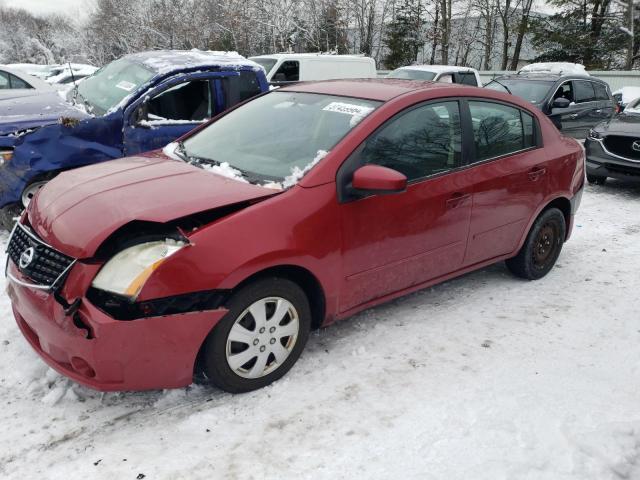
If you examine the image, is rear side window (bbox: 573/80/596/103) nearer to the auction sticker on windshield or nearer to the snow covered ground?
the snow covered ground

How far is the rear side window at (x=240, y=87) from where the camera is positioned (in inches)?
A: 247

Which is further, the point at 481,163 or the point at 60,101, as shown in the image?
the point at 60,101

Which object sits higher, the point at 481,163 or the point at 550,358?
the point at 481,163

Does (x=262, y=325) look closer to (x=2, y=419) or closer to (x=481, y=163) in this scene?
(x=2, y=419)

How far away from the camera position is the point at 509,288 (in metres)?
4.54

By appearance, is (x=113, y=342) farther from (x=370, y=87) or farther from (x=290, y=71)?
(x=290, y=71)

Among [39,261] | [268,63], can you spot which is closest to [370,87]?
[39,261]

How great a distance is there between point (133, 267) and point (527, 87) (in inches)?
406

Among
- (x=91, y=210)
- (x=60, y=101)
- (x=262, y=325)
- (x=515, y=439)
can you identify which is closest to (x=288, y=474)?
(x=262, y=325)

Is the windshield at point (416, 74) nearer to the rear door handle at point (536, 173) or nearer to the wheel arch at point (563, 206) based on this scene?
the wheel arch at point (563, 206)

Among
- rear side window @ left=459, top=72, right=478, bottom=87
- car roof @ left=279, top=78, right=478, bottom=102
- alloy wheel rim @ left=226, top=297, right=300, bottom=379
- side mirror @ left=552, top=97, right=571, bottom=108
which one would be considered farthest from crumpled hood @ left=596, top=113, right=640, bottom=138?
alloy wheel rim @ left=226, top=297, right=300, bottom=379

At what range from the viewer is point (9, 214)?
5.34 meters

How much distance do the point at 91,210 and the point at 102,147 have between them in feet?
9.97

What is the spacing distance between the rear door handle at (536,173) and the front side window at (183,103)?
3628 millimetres
